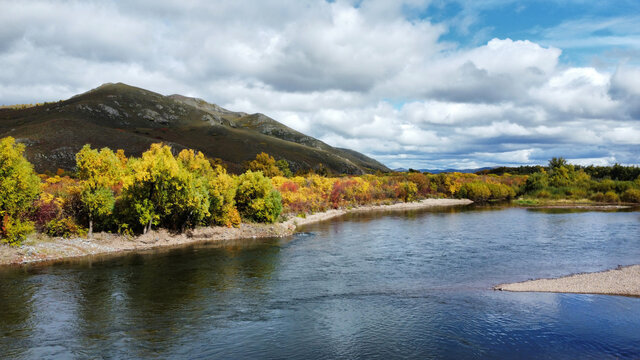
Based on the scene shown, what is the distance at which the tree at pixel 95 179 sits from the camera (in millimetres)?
48969

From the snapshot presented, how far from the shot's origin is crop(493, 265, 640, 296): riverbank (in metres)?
31.5

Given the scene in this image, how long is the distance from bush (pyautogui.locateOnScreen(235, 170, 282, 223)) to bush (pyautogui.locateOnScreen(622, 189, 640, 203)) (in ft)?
393

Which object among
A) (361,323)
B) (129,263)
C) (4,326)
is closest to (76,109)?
(129,263)

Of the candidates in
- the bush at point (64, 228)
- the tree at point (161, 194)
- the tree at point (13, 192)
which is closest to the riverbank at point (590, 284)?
the tree at point (161, 194)

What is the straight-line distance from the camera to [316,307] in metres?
28.7

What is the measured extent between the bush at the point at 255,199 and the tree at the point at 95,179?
20.0m

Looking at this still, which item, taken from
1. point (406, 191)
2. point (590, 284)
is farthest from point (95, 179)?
point (406, 191)

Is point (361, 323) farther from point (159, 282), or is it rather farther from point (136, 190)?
point (136, 190)

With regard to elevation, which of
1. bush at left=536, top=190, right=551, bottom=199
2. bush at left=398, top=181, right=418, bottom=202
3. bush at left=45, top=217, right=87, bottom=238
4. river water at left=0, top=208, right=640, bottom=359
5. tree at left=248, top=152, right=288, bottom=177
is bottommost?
river water at left=0, top=208, right=640, bottom=359

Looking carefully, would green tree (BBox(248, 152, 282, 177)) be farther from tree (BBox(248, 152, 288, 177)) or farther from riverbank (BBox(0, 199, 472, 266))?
riverbank (BBox(0, 199, 472, 266))

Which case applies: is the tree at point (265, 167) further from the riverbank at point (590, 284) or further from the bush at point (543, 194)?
the riverbank at point (590, 284)

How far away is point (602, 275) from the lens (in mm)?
35500

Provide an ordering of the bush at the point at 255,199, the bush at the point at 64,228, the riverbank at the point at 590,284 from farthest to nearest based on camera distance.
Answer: the bush at the point at 255,199, the bush at the point at 64,228, the riverbank at the point at 590,284

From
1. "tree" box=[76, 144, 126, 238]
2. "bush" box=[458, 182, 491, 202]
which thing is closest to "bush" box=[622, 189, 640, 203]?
"bush" box=[458, 182, 491, 202]
